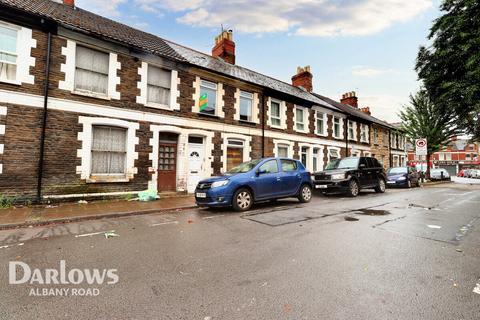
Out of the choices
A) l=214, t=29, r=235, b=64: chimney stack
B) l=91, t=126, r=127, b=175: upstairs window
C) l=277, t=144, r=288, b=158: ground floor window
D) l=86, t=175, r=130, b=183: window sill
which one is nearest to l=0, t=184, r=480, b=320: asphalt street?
l=86, t=175, r=130, b=183: window sill

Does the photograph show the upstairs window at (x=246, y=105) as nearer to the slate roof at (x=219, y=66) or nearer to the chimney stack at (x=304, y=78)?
the slate roof at (x=219, y=66)

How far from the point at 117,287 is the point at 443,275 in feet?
13.9

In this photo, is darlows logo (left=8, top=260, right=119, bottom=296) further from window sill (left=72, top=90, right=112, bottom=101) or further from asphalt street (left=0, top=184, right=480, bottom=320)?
window sill (left=72, top=90, right=112, bottom=101)

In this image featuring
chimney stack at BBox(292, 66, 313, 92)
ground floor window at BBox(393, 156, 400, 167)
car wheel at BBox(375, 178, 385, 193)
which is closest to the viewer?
car wheel at BBox(375, 178, 385, 193)

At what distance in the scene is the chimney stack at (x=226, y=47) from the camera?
1683cm

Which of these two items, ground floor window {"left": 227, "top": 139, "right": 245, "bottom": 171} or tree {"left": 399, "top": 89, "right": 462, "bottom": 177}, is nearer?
ground floor window {"left": 227, "top": 139, "right": 245, "bottom": 171}

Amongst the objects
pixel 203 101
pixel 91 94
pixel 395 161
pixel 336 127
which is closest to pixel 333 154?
pixel 336 127

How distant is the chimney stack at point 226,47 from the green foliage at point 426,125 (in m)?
18.1

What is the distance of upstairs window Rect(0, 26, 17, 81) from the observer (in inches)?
314

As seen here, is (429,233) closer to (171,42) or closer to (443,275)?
(443,275)

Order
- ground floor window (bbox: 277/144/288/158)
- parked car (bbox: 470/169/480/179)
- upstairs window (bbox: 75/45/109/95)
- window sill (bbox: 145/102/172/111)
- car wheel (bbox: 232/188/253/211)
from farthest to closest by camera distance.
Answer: parked car (bbox: 470/169/480/179) < ground floor window (bbox: 277/144/288/158) < window sill (bbox: 145/102/172/111) < upstairs window (bbox: 75/45/109/95) < car wheel (bbox: 232/188/253/211)

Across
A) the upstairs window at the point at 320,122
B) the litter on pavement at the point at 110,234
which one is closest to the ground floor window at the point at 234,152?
the upstairs window at the point at 320,122

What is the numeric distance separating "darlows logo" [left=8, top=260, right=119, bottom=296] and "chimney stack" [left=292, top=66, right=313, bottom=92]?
72.7ft

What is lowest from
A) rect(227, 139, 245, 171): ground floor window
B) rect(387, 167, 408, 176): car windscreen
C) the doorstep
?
the doorstep
